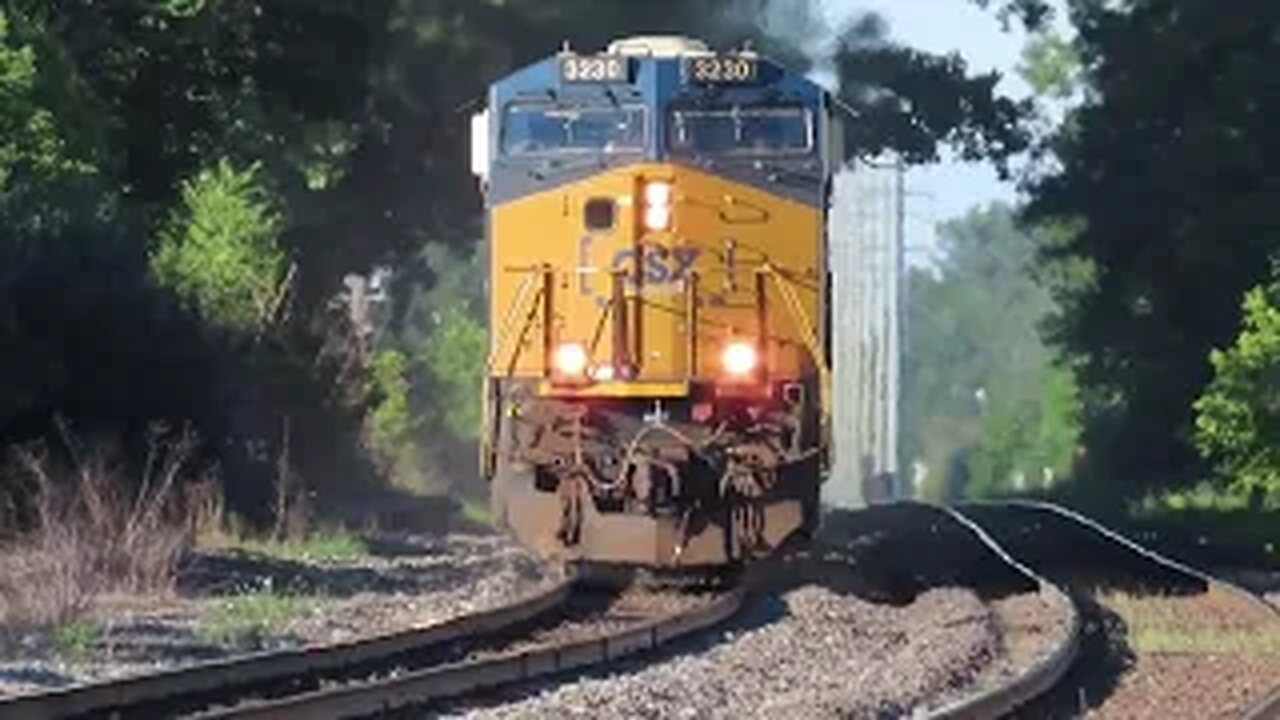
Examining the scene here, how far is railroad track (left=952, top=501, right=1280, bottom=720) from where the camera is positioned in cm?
1500

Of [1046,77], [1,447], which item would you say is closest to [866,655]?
[1,447]

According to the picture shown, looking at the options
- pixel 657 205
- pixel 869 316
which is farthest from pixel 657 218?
pixel 869 316

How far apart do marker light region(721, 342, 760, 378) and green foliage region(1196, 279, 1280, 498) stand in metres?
11.1

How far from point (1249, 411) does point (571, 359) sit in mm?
11908

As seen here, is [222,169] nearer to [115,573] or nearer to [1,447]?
[1,447]

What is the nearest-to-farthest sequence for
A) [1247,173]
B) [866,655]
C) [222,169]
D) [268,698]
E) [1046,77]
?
[268,698], [866,655], [222,169], [1247,173], [1046,77]

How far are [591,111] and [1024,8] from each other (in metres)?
32.1

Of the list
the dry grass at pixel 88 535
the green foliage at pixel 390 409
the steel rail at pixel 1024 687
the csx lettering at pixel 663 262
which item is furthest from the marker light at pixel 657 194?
the green foliage at pixel 390 409

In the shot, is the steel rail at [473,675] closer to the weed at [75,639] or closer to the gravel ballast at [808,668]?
the gravel ballast at [808,668]

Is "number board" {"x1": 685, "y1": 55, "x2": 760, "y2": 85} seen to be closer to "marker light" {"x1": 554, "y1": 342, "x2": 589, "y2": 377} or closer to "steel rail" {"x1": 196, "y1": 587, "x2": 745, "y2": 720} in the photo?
"marker light" {"x1": 554, "y1": 342, "x2": 589, "y2": 377}

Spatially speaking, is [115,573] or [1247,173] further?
[1247,173]

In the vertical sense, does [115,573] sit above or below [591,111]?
below

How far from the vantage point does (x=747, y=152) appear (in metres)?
21.4

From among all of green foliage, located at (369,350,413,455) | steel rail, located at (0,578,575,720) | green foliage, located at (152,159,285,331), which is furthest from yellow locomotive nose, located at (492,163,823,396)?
green foliage, located at (369,350,413,455)
